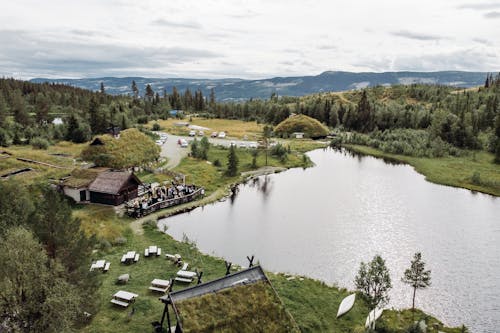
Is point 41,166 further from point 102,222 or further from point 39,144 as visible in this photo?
point 102,222

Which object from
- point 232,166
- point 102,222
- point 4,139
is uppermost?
point 4,139

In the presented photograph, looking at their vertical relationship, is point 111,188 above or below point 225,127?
above

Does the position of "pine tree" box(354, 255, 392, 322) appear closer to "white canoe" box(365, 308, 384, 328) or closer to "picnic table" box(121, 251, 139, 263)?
"white canoe" box(365, 308, 384, 328)

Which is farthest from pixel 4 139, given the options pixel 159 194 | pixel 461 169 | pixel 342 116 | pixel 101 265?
pixel 342 116

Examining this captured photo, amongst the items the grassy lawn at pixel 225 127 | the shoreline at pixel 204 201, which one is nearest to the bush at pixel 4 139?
the grassy lawn at pixel 225 127

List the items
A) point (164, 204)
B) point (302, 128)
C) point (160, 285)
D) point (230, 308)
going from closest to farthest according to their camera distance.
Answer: point (230, 308) < point (160, 285) < point (164, 204) < point (302, 128)

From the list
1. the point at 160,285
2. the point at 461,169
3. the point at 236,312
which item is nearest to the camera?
the point at 236,312

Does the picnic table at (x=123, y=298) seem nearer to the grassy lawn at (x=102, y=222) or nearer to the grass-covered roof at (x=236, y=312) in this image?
the grass-covered roof at (x=236, y=312)
